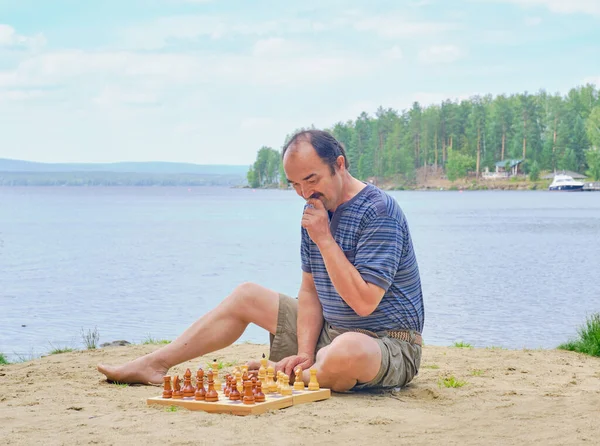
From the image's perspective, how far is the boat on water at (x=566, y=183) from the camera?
408 feet

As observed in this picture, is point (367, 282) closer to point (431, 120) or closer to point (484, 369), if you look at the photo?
point (484, 369)

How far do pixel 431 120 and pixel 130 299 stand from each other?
390 ft

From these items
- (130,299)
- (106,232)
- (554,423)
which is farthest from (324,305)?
(106,232)

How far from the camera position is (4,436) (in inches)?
183

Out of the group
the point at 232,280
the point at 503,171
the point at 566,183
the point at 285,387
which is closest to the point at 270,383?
the point at 285,387

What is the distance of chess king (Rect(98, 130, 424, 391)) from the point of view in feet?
17.3

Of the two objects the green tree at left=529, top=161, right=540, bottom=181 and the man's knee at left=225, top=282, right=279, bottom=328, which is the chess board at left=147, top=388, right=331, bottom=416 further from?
the green tree at left=529, top=161, right=540, bottom=181

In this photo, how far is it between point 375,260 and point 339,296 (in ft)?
1.31

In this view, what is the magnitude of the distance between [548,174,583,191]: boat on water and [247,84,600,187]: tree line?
210 centimetres

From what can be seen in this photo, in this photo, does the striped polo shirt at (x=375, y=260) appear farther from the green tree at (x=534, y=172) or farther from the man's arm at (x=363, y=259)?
the green tree at (x=534, y=172)

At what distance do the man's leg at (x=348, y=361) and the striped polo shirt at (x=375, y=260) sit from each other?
0.20 m

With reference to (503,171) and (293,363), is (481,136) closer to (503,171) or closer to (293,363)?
(503,171)

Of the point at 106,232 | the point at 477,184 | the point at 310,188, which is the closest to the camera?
the point at 310,188

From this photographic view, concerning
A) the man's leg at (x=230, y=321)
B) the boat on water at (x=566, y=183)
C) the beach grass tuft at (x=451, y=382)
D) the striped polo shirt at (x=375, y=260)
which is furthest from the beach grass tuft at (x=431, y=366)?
the boat on water at (x=566, y=183)
